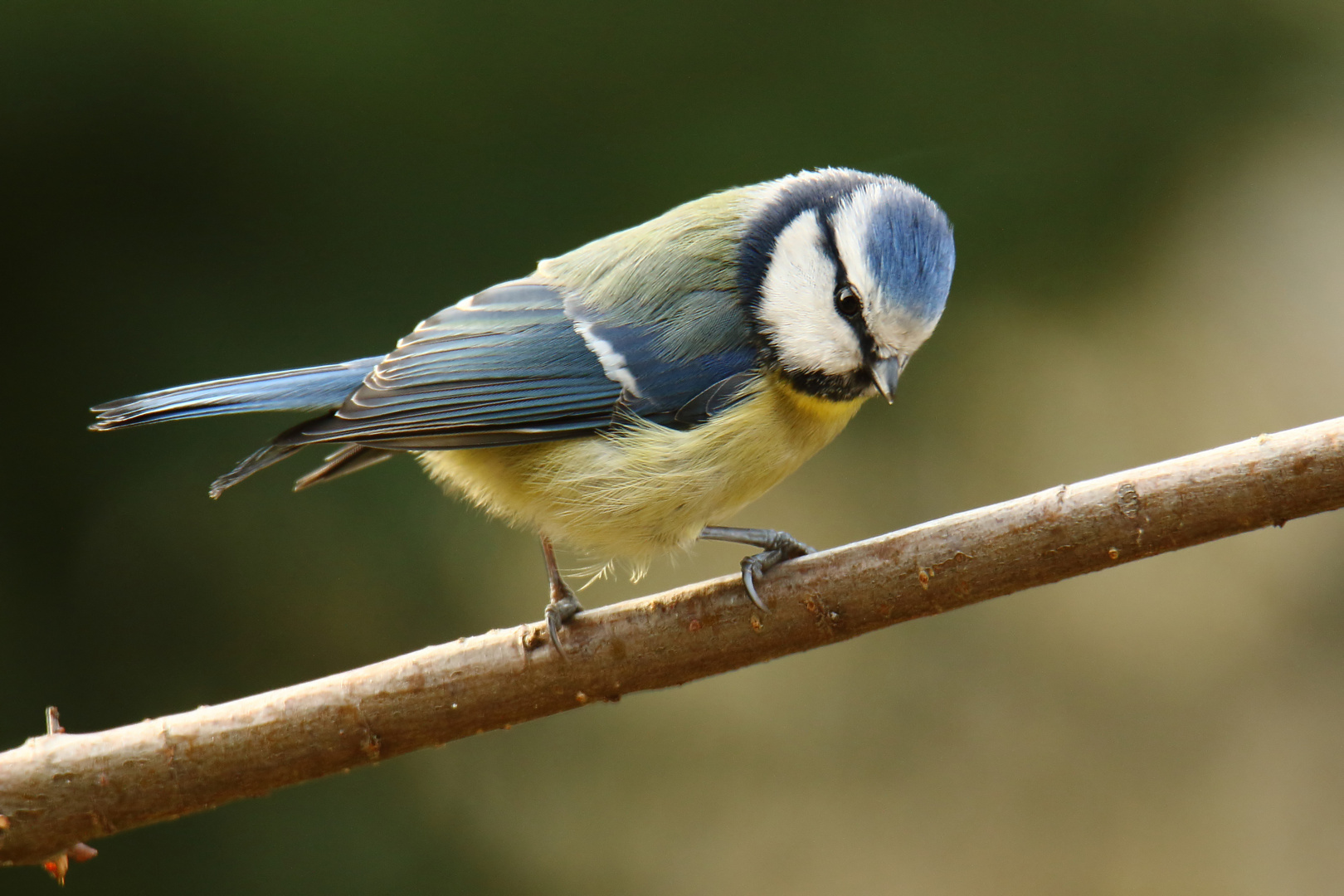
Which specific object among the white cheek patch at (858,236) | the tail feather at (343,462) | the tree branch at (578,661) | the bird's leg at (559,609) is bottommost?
the tree branch at (578,661)

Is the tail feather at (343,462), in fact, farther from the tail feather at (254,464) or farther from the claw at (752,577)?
the claw at (752,577)

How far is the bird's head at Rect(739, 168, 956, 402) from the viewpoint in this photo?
1.31 metres

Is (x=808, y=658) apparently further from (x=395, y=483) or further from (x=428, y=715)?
(x=428, y=715)

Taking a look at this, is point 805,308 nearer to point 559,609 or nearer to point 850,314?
point 850,314

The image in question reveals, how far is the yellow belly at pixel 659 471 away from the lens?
138 centimetres

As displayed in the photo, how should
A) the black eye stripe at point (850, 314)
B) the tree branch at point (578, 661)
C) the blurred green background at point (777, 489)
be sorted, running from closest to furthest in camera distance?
the tree branch at point (578, 661)
the black eye stripe at point (850, 314)
the blurred green background at point (777, 489)

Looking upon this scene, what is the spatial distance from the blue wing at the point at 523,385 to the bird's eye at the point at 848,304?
0.14 m

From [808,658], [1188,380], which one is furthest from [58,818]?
[1188,380]

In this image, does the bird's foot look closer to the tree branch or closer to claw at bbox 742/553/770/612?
the tree branch

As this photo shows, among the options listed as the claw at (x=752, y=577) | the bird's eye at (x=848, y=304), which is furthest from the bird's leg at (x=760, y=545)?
the bird's eye at (x=848, y=304)

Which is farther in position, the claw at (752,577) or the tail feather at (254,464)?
the tail feather at (254,464)

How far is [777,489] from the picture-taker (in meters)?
2.41

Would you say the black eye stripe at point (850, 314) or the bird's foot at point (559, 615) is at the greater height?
the black eye stripe at point (850, 314)

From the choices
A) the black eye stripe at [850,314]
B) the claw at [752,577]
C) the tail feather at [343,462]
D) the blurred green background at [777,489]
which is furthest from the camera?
the blurred green background at [777,489]
